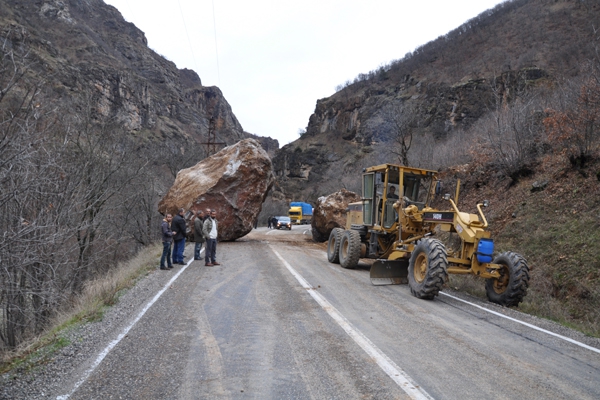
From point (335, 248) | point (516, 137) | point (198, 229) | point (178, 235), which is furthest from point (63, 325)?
point (516, 137)

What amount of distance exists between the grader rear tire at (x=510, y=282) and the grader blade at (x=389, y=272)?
2229mm

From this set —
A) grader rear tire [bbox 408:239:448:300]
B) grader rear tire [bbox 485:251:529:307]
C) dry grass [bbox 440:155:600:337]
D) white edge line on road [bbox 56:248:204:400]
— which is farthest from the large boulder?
white edge line on road [bbox 56:248:204:400]

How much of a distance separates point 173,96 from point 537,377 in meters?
113

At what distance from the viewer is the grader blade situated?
33.7 feet

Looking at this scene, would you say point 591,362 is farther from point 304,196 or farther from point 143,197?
point 304,196

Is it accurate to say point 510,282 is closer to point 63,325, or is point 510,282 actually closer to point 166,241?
point 63,325

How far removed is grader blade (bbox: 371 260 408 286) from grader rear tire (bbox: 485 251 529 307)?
2.23 meters

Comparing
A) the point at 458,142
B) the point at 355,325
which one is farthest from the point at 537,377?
the point at 458,142

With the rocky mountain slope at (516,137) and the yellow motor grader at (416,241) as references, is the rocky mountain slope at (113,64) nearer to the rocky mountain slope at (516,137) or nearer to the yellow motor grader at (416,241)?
the rocky mountain slope at (516,137)

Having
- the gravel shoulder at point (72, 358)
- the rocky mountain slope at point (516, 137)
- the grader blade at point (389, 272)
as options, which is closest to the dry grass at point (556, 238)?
the rocky mountain slope at point (516, 137)

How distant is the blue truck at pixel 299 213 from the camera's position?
181ft

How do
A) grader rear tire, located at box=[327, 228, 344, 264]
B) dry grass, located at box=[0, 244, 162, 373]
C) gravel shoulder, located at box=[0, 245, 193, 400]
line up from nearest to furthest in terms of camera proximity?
gravel shoulder, located at box=[0, 245, 193, 400]
dry grass, located at box=[0, 244, 162, 373]
grader rear tire, located at box=[327, 228, 344, 264]

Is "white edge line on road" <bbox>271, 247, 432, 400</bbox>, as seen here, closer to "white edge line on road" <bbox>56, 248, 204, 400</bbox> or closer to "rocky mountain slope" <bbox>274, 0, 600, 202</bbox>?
"white edge line on road" <bbox>56, 248, 204, 400</bbox>

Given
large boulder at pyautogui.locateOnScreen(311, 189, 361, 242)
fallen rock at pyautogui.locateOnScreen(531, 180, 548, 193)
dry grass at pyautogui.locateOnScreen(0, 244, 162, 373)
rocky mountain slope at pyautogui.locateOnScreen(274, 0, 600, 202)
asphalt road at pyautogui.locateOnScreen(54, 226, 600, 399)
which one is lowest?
dry grass at pyautogui.locateOnScreen(0, 244, 162, 373)
